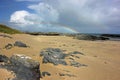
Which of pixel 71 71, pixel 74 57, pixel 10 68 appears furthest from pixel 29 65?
pixel 74 57

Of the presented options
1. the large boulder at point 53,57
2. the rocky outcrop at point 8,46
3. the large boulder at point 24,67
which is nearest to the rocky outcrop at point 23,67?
the large boulder at point 24,67

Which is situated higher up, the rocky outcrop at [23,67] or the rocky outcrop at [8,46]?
the rocky outcrop at [8,46]

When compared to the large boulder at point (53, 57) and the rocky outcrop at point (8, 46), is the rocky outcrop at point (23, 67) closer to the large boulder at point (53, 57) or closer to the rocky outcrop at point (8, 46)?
the large boulder at point (53, 57)

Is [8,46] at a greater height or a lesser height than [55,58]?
greater

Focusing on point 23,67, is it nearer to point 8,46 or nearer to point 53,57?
point 53,57

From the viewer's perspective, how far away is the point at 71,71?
668 inches

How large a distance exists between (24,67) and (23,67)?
6cm

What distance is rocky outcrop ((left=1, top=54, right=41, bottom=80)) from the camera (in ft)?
40.0

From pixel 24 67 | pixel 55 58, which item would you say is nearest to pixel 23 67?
pixel 24 67

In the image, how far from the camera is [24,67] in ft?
41.0

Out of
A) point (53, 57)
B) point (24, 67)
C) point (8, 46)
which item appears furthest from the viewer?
point (8, 46)

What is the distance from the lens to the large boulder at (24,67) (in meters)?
12.2

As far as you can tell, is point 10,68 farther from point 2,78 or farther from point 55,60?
point 55,60

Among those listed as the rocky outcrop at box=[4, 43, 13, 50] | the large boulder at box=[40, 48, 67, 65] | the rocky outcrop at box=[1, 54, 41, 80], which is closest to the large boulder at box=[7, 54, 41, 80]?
the rocky outcrop at box=[1, 54, 41, 80]
